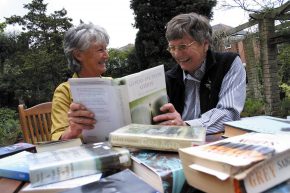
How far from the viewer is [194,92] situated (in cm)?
165

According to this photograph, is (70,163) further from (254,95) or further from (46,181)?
(254,95)

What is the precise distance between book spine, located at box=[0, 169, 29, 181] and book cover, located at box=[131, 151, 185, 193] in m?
0.25

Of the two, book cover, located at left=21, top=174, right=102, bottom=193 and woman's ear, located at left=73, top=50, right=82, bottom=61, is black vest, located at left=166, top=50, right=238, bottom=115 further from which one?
book cover, located at left=21, top=174, right=102, bottom=193

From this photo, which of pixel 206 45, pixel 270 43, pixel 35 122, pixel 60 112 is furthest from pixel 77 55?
pixel 270 43

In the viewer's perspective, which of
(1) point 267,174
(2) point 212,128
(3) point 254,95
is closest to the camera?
(1) point 267,174

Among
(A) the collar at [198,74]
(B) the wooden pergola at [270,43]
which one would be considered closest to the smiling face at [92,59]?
(A) the collar at [198,74]

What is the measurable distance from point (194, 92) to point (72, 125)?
0.76m

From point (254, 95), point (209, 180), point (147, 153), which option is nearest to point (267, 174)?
point (209, 180)

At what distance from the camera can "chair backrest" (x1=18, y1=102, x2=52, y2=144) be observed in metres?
1.99

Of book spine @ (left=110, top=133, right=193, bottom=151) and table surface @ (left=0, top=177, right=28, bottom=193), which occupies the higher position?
book spine @ (left=110, top=133, right=193, bottom=151)

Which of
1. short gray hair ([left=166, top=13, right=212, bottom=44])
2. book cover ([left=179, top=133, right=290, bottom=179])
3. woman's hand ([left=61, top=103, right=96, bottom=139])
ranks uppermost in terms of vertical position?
short gray hair ([left=166, top=13, right=212, bottom=44])

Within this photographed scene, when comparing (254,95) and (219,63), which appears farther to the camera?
(254,95)

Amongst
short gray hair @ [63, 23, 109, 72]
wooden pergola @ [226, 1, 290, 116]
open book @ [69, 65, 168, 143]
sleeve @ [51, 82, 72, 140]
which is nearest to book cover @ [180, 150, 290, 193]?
open book @ [69, 65, 168, 143]

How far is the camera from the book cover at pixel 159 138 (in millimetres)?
767
